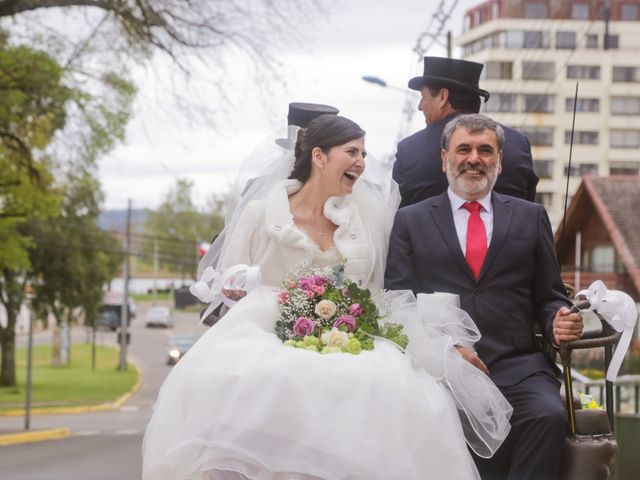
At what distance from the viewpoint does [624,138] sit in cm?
11094

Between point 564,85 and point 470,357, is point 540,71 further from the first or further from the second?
point 470,357

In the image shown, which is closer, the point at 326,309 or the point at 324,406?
the point at 324,406

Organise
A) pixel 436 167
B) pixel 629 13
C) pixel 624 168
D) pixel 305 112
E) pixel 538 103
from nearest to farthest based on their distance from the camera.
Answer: pixel 436 167 → pixel 305 112 → pixel 538 103 → pixel 624 168 → pixel 629 13

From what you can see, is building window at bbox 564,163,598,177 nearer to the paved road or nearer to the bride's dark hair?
the paved road

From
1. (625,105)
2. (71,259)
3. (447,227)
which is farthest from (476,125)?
(625,105)

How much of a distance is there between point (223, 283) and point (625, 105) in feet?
356

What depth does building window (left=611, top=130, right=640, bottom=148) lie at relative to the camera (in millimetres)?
110125

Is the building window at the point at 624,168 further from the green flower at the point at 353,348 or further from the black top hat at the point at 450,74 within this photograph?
the green flower at the point at 353,348

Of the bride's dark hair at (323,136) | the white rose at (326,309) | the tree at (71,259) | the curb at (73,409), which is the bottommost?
the curb at (73,409)

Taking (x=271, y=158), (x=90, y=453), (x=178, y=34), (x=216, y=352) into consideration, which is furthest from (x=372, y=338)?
(x=178, y=34)

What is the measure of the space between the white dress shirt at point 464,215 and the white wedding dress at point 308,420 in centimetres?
91

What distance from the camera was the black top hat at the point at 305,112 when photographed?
7.58 meters

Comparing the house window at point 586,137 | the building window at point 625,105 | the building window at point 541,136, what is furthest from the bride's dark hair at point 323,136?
the building window at point 625,105

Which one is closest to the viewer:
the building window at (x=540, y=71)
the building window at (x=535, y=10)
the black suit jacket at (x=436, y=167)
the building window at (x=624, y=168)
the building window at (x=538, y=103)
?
the black suit jacket at (x=436, y=167)
